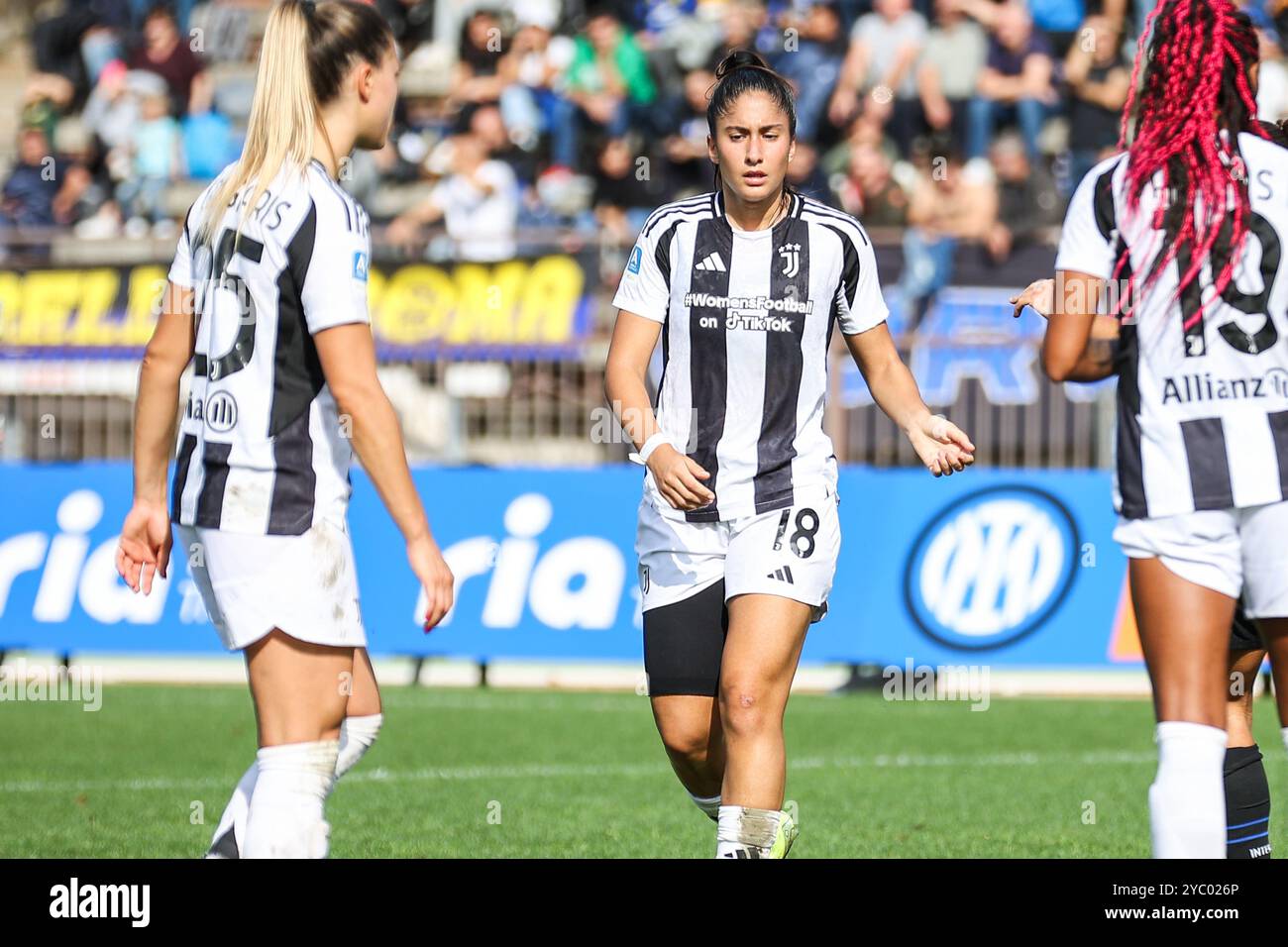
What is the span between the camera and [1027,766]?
9.19 metres

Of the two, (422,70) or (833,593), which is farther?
(422,70)

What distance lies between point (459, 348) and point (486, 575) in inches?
95.7

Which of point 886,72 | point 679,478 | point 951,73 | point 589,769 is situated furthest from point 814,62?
point 679,478

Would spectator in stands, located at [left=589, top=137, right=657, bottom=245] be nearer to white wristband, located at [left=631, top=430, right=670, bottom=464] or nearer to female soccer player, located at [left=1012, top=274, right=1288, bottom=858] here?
white wristband, located at [left=631, top=430, right=670, bottom=464]

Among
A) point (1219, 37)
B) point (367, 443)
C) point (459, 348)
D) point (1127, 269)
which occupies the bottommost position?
point (367, 443)

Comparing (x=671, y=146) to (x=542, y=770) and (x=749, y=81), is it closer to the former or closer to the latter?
(x=542, y=770)

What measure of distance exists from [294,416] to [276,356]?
15 cm

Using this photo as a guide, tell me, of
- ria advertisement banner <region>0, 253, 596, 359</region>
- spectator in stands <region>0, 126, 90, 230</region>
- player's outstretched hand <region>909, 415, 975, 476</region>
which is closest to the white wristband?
player's outstretched hand <region>909, 415, 975, 476</region>

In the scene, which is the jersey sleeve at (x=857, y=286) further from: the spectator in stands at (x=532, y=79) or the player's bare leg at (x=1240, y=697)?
the spectator in stands at (x=532, y=79)

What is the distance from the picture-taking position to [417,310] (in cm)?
1477

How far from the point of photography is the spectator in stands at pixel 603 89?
17.5 metres
